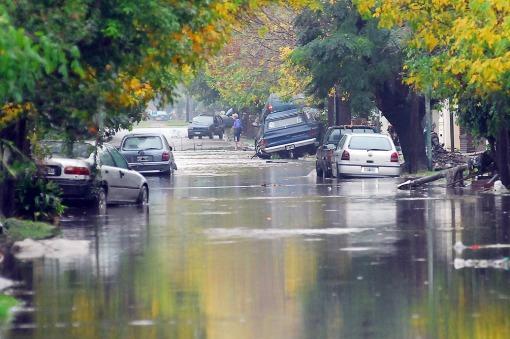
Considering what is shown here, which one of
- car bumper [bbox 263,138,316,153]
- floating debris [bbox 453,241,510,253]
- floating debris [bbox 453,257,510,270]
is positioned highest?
car bumper [bbox 263,138,316,153]

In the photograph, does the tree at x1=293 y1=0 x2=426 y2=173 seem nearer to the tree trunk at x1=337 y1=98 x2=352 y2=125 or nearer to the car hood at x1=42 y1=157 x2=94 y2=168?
the tree trunk at x1=337 y1=98 x2=352 y2=125

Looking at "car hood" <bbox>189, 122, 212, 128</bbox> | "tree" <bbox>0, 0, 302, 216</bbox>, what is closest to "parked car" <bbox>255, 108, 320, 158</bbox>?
"car hood" <bbox>189, 122, 212, 128</bbox>

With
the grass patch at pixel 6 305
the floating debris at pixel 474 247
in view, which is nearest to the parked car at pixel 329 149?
the floating debris at pixel 474 247

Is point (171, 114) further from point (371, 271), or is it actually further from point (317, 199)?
point (371, 271)

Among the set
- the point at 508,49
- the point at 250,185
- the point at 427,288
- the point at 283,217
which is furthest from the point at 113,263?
the point at 250,185

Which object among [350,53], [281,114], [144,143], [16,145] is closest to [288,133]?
[281,114]

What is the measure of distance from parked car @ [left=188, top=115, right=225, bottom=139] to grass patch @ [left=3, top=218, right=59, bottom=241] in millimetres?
64874

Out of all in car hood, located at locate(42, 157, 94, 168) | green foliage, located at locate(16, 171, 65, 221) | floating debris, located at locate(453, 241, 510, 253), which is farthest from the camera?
car hood, located at locate(42, 157, 94, 168)

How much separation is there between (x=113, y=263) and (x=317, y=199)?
12846mm

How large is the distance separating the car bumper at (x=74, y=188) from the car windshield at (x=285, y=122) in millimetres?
31667

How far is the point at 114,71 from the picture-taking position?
17.3 meters

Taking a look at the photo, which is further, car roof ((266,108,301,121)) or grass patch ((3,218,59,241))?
car roof ((266,108,301,121))

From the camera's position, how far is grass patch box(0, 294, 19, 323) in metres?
11.3

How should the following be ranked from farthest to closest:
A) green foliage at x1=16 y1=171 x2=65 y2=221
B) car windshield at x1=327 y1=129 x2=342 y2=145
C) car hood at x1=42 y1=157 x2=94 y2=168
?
car windshield at x1=327 y1=129 x2=342 y2=145
car hood at x1=42 y1=157 x2=94 y2=168
green foliage at x1=16 y1=171 x2=65 y2=221
